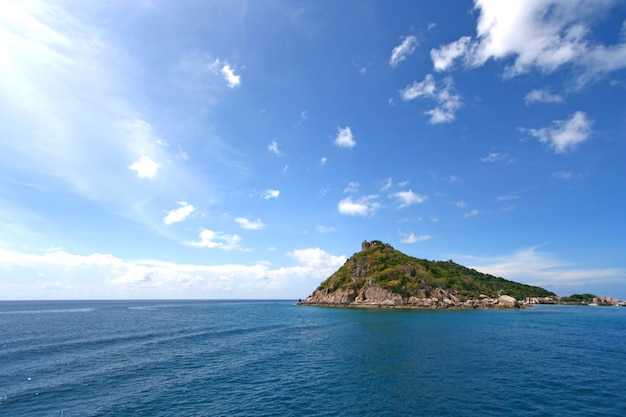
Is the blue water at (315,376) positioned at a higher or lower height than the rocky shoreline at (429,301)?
lower

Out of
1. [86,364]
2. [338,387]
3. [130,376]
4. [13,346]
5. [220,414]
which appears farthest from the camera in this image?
[13,346]

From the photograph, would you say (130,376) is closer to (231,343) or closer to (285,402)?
(285,402)

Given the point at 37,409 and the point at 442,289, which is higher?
the point at 442,289

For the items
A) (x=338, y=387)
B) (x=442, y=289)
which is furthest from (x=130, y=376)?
(x=442, y=289)

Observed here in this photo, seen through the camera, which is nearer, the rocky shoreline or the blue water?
the blue water

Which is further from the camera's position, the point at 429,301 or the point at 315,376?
the point at 429,301

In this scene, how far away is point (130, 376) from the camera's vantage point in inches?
1736

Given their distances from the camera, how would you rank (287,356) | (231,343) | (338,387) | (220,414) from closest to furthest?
(220,414)
(338,387)
(287,356)
(231,343)

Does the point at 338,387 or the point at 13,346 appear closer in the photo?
the point at 338,387

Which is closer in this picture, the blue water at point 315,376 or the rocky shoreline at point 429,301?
the blue water at point 315,376

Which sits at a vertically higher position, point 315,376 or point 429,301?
point 429,301

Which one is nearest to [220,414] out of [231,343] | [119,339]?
[231,343]

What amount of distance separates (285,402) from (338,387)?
8.11 m

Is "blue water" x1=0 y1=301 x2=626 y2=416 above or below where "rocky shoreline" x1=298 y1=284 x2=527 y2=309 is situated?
below
